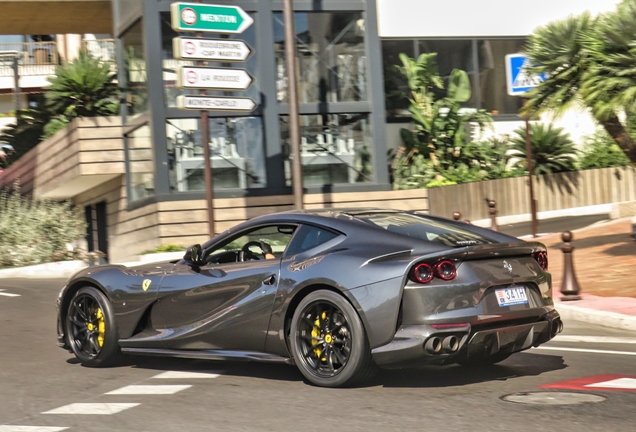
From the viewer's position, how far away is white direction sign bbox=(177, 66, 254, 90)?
61.2 ft

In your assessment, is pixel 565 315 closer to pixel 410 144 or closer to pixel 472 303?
pixel 472 303

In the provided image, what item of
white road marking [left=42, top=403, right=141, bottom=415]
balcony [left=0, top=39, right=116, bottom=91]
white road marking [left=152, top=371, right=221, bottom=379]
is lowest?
white road marking [left=152, top=371, right=221, bottom=379]

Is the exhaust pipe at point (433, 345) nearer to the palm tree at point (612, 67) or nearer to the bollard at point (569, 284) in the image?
the bollard at point (569, 284)

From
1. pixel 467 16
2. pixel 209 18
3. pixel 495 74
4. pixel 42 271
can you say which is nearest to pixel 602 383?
pixel 209 18

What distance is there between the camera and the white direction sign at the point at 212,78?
18641mm

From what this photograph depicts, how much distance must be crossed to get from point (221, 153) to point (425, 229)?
16829 mm

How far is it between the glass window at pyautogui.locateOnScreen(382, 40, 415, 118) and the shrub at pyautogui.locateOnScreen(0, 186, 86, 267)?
8.66 meters

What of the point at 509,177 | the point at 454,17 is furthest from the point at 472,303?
the point at 454,17

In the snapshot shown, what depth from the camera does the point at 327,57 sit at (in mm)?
24688

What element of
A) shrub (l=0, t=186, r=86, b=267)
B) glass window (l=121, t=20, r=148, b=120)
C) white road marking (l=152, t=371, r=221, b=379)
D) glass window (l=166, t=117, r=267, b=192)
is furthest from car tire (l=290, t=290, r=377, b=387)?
glass window (l=121, t=20, r=148, b=120)

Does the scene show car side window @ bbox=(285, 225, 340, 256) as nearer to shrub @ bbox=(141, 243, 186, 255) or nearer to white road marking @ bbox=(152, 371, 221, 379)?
white road marking @ bbox=(152, 371, 221, 379)

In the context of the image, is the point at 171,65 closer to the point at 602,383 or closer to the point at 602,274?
the point at 602,274

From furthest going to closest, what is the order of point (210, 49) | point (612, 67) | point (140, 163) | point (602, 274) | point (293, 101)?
point (140, 163) < point (210, 49) < point (293, 101) < point (602, 274) < point (612, 67)

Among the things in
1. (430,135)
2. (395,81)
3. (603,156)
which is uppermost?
(395,81)
